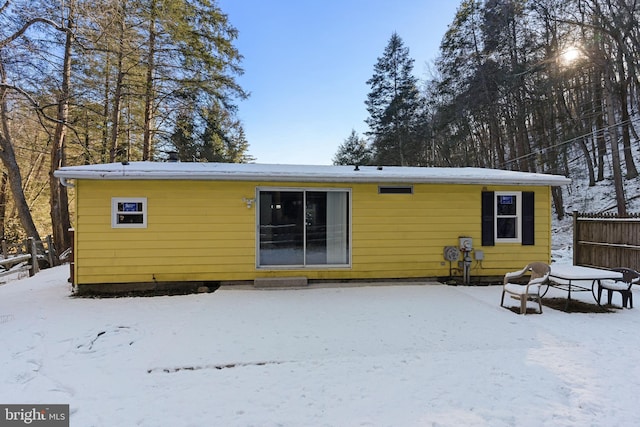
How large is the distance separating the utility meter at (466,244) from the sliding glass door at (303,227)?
2.35 meters

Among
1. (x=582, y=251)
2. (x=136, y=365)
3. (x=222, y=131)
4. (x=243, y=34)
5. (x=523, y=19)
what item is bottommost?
(x=136, y=365)

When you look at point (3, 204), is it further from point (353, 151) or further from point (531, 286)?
point (531, 286)

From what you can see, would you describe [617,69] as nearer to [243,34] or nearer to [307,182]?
[307,182]

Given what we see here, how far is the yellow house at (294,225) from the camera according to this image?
6180mm

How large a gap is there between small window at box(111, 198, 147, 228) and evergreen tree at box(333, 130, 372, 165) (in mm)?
20554

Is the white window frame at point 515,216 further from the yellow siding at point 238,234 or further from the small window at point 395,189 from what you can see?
the small window at point 395,189

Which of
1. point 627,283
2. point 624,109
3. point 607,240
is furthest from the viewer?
point 624,109

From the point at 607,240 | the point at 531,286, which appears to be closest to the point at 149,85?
the point at 531,286

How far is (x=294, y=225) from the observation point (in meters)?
6.75

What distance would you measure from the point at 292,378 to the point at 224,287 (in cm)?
372

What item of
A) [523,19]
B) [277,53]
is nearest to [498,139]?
[523,19]

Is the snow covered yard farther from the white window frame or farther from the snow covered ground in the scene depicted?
the white window frame

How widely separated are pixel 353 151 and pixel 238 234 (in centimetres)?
2281

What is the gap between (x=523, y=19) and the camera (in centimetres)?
1443
